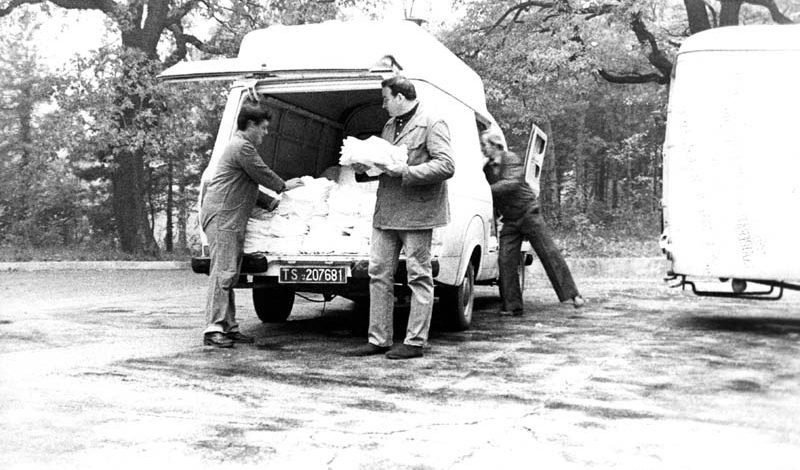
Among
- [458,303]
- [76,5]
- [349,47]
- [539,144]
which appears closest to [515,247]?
[539,144]

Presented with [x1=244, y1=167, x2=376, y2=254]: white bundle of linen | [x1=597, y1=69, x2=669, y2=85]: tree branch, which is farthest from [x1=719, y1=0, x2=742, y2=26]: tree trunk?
[x1=244, y1=167, x2=376, y2=254]: white bundle of linen

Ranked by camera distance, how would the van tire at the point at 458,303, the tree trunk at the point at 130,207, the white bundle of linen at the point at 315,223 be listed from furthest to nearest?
1. the tree trunk at the point at 130,207
2. the van tire at the point at 458,303
3. the white bundle of linen at the point at 315,223

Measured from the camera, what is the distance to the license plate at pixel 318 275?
7.16 metres

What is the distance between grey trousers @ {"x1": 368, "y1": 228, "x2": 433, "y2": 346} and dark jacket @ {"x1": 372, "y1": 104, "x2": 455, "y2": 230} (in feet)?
0.31

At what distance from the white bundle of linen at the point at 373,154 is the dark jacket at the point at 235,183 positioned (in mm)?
893

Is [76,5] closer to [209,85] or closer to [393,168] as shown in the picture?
[209,85]

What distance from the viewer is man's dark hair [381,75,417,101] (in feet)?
22.2

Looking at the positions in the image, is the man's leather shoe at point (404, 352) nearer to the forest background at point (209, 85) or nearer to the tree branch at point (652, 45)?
the forest background at point (209, 85)

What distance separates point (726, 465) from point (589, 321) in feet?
17.8

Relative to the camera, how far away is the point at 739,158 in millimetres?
8070

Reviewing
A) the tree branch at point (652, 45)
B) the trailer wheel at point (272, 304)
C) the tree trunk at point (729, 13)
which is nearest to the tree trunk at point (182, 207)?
the tree branch at point (652, 45)

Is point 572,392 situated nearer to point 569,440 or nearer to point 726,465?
point 569,440

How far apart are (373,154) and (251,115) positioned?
128cm

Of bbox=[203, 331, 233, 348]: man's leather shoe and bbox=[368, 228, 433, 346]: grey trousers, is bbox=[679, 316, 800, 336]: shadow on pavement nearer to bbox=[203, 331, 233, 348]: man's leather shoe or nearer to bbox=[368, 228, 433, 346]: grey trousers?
bbox=[368, 228, 433, 346]: grey trousers
